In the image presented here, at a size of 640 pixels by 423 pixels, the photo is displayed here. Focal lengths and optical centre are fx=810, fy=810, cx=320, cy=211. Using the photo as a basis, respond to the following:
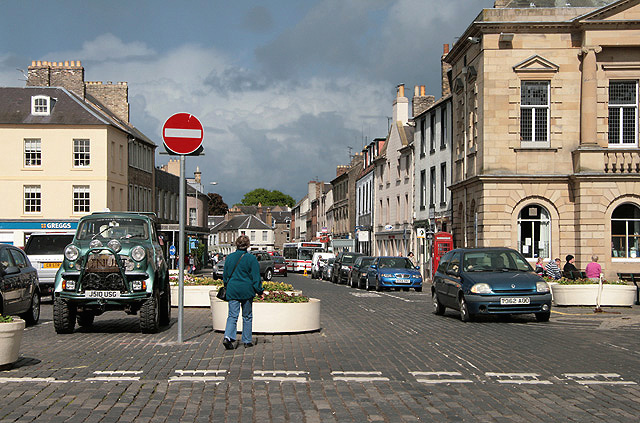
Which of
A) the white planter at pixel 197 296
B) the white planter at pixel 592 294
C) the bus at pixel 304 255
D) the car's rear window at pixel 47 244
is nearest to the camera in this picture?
the white planter at pixel 592 294

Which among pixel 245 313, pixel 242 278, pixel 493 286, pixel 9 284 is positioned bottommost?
pixel 245 313

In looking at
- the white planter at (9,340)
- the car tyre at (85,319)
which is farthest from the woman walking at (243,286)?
the car tyre at (85,319)

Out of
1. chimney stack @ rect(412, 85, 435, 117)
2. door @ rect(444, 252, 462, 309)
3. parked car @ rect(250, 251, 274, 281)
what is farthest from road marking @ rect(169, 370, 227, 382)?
chimney stack @ rect(412, 85, 435, 117)

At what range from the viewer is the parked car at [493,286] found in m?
17.1

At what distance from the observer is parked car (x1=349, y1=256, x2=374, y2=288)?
121ft

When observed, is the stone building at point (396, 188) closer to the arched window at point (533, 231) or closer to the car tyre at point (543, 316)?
the arched window at point (533, 231)

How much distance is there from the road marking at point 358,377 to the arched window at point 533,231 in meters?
24.9

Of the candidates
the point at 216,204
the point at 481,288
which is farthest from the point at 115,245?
the point at 216,204

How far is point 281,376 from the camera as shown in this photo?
9.55 m

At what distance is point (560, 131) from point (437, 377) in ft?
82.9

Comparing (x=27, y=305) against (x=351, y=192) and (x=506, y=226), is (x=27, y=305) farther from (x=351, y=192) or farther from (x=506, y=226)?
(x=351, y=192)

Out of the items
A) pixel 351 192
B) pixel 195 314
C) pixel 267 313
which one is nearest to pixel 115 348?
pixel 267 313

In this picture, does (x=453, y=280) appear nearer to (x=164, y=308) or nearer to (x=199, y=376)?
(x=164, y=308)

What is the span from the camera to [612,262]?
32375mm
